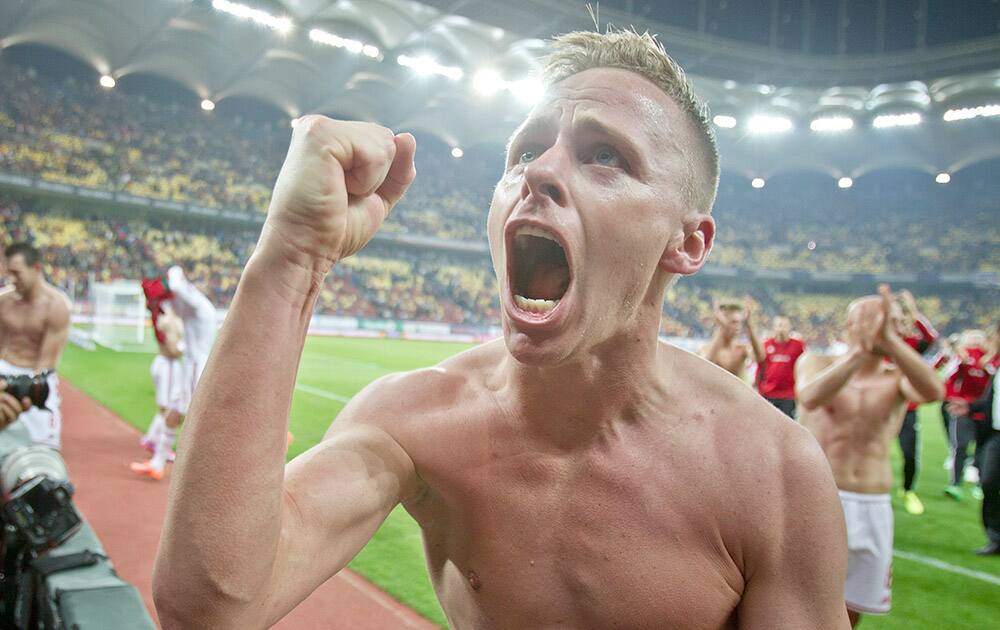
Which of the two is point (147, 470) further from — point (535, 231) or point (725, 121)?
point (725, 121)

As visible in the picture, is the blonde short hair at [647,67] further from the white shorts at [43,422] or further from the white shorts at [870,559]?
the white shorts at [43,422]

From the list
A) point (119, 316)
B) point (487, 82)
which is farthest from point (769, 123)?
point (119, 316)

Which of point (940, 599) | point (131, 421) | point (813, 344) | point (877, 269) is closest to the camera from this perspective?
point (940, 599)

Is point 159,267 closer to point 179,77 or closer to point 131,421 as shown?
point 179,77

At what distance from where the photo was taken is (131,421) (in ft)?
35.2

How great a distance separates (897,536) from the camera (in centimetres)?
764

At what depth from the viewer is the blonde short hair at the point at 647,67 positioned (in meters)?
1.62

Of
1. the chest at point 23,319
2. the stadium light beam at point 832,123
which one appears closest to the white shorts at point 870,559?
the chest at point 23,319

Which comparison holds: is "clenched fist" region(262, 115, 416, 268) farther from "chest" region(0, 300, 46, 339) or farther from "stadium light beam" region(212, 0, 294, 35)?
"stadium light beam" region(212, 0, 294, 35)

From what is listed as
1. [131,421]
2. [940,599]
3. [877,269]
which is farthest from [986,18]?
[131,421]

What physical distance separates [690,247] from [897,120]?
162ft

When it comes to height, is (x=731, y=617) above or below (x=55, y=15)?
below

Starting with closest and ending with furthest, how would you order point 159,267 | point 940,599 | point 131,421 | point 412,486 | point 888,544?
point 412,486 → point 888,544 → point 940,599 → point 131,421 → point 159,267

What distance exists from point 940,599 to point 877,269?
4888cm
